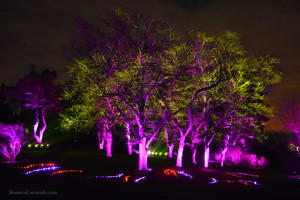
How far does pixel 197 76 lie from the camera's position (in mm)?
26344

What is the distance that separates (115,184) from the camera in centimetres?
1658

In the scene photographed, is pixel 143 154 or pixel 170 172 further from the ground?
pixel 143 154

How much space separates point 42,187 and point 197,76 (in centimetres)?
1688

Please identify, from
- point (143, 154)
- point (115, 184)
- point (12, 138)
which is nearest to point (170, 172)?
point (143, 154)

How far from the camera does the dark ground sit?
13133 mm

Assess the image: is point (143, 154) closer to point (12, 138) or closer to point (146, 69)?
point (146, 69)

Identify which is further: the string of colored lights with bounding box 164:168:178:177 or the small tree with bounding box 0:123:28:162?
the small tree with bounding box 0:123:28:162

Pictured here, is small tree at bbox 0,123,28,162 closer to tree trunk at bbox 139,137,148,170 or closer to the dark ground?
the dark ground

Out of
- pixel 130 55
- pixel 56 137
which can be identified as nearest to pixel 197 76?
pixel 130 55

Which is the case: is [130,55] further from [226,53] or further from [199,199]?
[199,199]

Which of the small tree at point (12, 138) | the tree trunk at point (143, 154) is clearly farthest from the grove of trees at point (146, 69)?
the small tree at point (12, 138)

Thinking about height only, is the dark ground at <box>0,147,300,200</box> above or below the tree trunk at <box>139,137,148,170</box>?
below

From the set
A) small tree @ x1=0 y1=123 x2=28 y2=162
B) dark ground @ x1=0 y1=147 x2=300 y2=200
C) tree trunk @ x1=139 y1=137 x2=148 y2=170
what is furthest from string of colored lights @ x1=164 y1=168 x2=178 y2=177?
small tree @ x1=0 y1=123 x2=28 y2=162

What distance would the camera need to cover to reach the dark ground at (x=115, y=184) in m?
13.1
